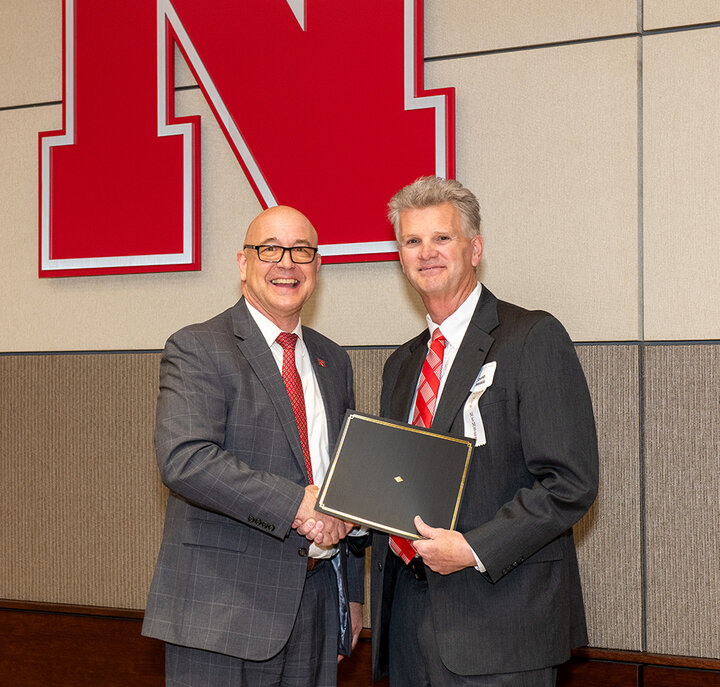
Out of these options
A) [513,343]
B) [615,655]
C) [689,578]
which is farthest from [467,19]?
[615,655]

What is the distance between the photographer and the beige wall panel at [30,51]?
3.20 meters

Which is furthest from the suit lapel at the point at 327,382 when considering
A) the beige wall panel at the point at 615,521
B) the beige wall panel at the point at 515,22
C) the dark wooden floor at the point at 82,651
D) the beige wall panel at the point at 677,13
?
the beige wall panel at the point at 677,13

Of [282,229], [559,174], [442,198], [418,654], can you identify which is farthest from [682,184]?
[418,654]

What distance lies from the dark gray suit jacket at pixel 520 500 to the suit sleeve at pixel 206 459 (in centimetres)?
40

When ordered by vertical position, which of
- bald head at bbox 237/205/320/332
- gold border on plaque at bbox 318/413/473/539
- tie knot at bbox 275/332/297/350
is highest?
bald head at bbox 237/205/320/332

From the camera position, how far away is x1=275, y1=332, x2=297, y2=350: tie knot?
216 cm

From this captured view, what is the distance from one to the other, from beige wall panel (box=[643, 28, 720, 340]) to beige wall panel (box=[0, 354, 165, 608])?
1.83 metres

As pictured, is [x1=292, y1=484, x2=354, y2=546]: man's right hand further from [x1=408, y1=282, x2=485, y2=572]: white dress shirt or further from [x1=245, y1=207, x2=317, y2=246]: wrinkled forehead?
[x1=245, y1=207, x2=317, y2=246]: wrinkled forehead

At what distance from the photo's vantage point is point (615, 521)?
99.7 inches

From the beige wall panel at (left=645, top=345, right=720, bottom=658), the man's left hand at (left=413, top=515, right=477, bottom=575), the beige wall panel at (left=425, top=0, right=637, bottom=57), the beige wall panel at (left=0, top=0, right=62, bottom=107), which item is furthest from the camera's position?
the beige wall panel at (left=0, top=0, right=62, bottom=107)

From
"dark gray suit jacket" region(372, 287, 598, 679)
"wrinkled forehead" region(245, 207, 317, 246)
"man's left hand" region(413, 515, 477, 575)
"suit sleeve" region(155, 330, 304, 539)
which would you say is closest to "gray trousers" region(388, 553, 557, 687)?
"dark gray suit jacket" region(372, 287, 598, 679)

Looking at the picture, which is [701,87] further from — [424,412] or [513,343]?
[424,412]

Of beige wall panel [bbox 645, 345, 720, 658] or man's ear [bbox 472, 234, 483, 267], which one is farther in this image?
beige wall panel [bbox 645, 345, 720, 658]

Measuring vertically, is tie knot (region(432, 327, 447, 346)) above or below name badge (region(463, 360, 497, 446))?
above
